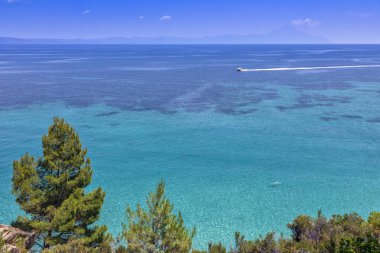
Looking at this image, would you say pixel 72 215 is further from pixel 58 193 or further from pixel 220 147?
pixel 220 147

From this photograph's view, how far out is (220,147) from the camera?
1796 inches

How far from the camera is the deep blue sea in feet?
104

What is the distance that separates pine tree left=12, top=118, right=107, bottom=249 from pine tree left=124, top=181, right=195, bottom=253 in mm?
3486

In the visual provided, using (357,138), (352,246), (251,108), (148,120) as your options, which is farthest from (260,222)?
(251,108)

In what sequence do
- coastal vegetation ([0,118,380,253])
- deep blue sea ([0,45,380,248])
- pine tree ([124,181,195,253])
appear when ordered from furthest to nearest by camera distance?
deep blue sea ([0,45,380,248]) → coastal vegetation ([0,118,380,253]) → pine tree ([124,181,195,253])

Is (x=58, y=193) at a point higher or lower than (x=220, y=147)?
higher

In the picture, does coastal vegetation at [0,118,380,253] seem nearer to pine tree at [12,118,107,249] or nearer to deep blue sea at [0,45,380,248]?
pine tree at [12,118,107,249]

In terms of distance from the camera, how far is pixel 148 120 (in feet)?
189

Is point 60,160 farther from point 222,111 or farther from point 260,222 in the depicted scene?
point 222,111

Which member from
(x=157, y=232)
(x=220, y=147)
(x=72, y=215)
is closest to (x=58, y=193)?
(x=72, y=215)

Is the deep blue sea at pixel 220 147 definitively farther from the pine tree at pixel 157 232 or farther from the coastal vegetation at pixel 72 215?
the pine tree at pixel 157 232

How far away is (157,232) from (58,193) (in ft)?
22.7

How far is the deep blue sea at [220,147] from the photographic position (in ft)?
104

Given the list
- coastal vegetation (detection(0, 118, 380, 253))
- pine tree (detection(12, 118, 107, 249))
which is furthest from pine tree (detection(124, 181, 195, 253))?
pine tree (detection(12, 118, 107, 249))
